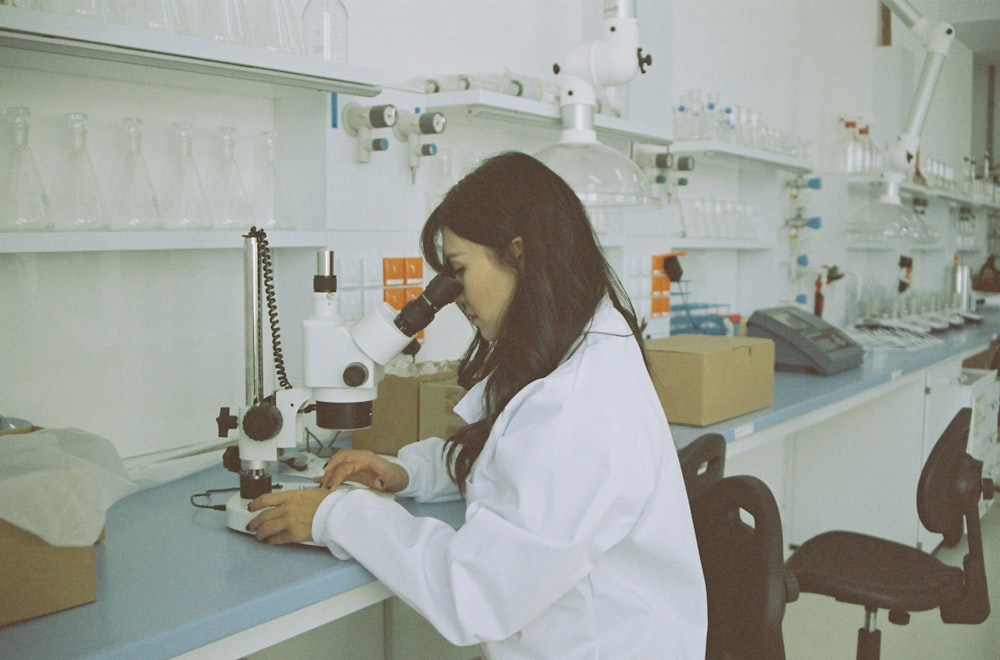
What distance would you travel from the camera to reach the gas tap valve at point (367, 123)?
2028mm

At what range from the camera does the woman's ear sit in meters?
1.33

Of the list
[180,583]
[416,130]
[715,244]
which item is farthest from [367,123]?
[715,244]

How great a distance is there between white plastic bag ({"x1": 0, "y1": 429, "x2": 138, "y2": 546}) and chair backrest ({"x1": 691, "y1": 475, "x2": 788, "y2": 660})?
0.95 meters

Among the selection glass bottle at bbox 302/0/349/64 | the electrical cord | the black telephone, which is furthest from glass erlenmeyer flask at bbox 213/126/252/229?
the black telephone

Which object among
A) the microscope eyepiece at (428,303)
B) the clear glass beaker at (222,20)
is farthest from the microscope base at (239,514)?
the clear glass beaker at (222,20)

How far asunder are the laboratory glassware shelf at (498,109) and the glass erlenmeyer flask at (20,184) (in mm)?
999

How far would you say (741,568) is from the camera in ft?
4.84

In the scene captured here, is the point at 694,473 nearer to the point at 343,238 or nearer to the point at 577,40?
the point at 343,238

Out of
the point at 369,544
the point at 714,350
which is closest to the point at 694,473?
the point at 714,350

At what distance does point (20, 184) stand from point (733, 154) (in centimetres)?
249

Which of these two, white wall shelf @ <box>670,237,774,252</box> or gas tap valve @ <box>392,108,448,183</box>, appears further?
white wall shelf @ <box>670,237,774,252</box>

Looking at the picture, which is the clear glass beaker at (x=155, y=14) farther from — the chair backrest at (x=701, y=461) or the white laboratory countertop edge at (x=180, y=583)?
the chair backrest at (x=701, y=461)

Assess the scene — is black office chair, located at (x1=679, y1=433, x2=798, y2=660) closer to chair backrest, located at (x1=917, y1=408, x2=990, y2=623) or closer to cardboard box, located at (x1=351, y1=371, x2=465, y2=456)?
cardboard box, located at (x1=351, y1=371, x2=465, y2=456)

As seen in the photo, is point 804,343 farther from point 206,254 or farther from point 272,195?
point 206,254
